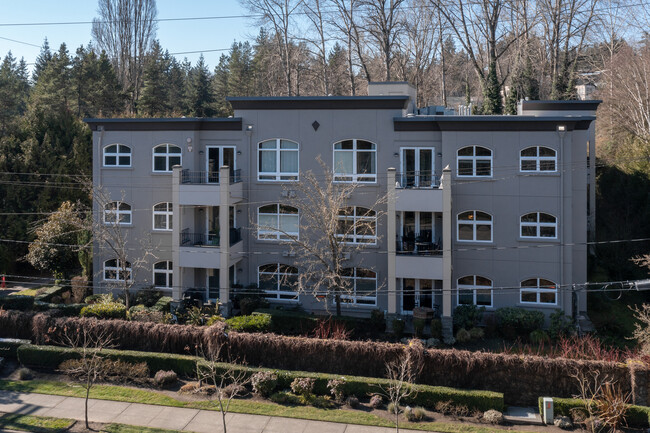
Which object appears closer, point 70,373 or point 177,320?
point 70,373

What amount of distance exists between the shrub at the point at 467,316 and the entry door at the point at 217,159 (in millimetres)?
13222

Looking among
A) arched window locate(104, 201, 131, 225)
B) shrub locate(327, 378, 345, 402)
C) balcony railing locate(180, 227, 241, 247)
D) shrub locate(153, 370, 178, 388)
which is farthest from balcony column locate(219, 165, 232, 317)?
shrub locate(327, 378, 345, 402)

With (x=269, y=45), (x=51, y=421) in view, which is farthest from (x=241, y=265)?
(x=269, y=45)

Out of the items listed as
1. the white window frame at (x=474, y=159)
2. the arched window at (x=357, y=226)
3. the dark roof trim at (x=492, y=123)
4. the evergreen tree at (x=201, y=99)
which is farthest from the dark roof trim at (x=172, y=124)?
the evergreen tree at (x=201, y=99)

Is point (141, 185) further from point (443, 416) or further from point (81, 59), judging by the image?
point (81, 59)

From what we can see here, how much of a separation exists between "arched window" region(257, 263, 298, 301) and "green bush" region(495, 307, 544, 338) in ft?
32.6

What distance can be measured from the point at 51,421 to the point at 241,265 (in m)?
13.0

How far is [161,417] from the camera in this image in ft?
58.3

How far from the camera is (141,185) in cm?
2970

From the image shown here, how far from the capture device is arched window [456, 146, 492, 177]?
2652 centimetres

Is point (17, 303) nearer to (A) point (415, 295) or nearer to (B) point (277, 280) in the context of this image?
(B) point (277, 280)

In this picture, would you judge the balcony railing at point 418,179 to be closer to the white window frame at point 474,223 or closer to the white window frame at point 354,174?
the white window frame at point 354,174

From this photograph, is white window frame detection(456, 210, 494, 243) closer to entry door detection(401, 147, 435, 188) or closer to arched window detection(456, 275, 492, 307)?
arched window detection(456, 275, 492, 307)

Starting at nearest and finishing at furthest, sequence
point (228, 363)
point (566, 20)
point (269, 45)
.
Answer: point (228, 363) < point (566, 20) < point (269, 45)
